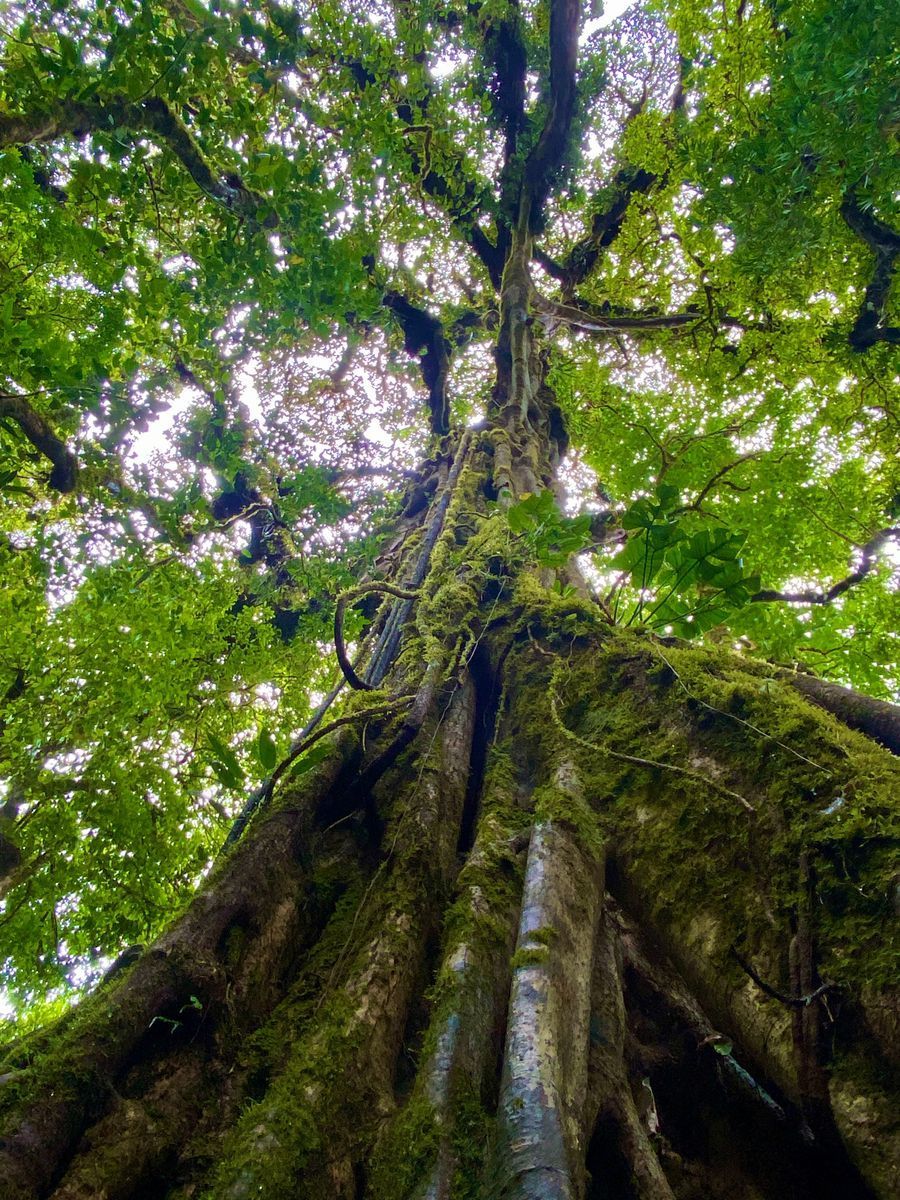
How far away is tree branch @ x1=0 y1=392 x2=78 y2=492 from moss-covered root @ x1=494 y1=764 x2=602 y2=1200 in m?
5.04

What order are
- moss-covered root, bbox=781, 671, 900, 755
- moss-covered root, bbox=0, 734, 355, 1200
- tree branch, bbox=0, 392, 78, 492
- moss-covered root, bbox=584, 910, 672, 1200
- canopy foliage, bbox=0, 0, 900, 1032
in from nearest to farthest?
moss-covered root, bbox=0, 734, 355, 1200 < moss-covered root, bbox=584, 910, 672, 1200 < moss-covered root, bbox=781, 671, 900, 755 < canopy foliage, bbox=0, 0, 900, 1032 < tree branch, bbox=0, 392, 78, 492

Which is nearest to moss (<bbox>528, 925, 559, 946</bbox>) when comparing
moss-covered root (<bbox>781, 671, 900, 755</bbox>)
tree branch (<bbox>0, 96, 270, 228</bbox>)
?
moss-covered root (<bbox>781, 671, 900, 755</bbox>)

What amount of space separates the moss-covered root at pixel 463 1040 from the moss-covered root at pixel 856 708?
4.68ft

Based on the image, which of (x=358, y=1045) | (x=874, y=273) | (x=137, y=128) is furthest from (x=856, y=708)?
(x=874, y=273)

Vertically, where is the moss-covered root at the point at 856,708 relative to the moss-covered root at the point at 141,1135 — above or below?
above

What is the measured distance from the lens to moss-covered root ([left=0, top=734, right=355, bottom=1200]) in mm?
1468

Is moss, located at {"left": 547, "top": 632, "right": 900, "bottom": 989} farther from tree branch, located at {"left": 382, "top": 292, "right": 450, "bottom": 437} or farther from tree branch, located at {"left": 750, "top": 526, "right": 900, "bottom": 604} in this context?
tree branch, located at {"left": 382, "top": 292, "right": 450, "bottom": 437}

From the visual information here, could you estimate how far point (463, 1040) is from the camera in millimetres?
1842

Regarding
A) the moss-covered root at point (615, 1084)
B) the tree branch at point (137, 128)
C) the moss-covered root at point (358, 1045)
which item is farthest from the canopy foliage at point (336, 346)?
the moss-covered root at point (615, 1084)

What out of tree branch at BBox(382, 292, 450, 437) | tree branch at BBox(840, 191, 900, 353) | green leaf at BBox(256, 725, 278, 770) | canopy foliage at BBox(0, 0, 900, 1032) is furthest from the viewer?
tree branch at BBox(382, 292, 450, 437)

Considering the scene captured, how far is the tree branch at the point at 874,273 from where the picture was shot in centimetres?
587

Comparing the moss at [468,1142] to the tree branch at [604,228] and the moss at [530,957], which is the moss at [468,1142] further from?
the tree branch at [604,228]

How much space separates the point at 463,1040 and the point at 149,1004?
91cm

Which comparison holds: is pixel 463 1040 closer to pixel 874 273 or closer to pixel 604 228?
pixel 874 273
